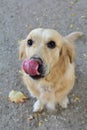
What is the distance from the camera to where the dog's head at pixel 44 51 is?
1770mm

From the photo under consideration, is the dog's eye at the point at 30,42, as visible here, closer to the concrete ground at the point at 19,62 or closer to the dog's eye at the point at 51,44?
the dog's eye at the point at 51,44

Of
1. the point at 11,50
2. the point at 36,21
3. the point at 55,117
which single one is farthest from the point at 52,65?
the point at 36,21

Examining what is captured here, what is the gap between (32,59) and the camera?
175 centimetres

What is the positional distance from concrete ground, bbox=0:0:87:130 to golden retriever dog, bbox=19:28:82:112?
0.11m

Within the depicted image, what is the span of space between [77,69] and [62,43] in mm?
668

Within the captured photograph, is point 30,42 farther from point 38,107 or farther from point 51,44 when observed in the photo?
point 38,107

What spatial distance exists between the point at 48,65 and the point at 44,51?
9 centimetres

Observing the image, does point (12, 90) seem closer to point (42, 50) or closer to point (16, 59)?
point (16, 59)

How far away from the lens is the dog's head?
1.77 m

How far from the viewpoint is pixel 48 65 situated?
5.95ft

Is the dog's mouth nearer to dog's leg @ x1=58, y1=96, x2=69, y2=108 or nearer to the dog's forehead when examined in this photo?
the dog's forehead

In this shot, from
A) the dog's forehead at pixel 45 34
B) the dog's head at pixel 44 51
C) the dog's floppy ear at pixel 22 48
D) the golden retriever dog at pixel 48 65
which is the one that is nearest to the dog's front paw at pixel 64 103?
the golden retriever dog at pixel 48 65

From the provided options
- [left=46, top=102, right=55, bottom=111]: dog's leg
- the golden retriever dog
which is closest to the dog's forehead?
the golden retriever dog

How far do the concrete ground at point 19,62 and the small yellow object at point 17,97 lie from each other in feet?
0.12
